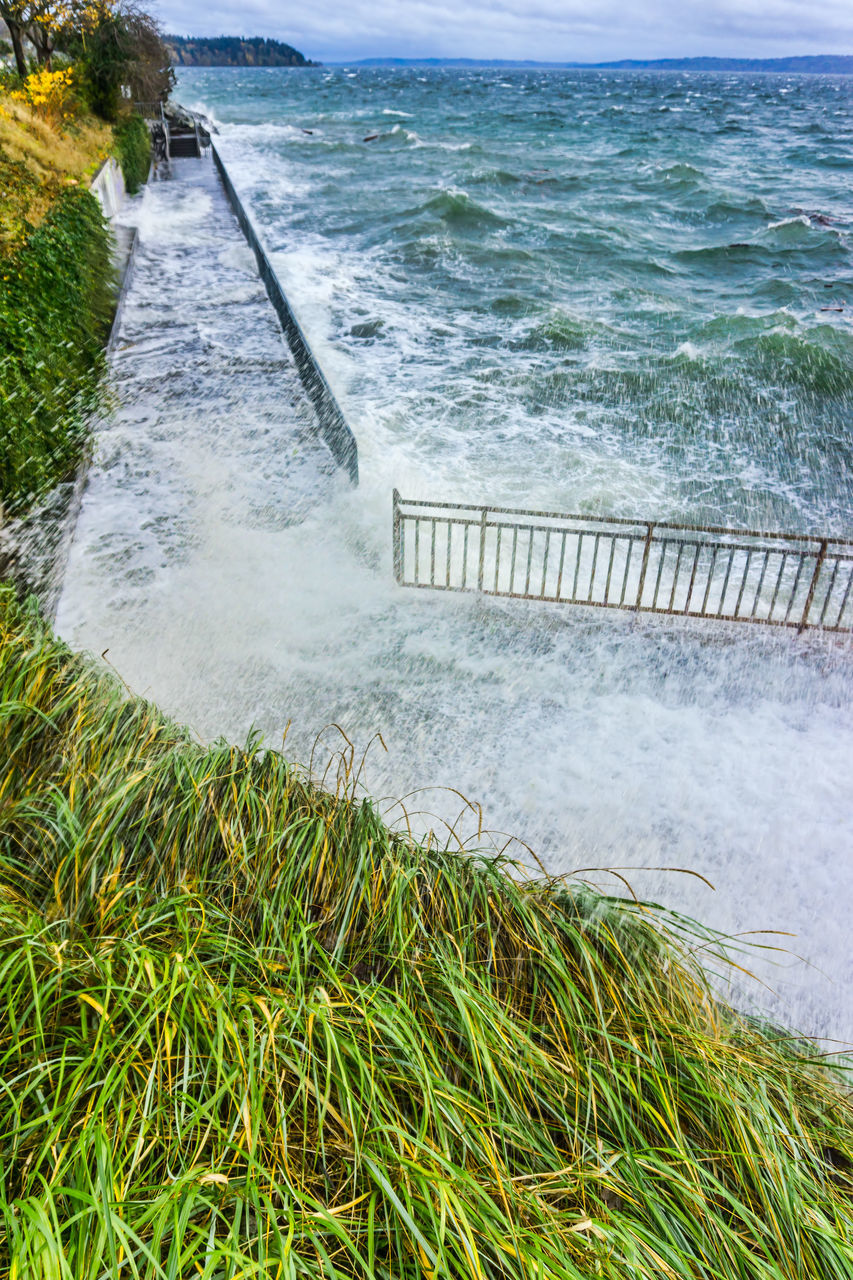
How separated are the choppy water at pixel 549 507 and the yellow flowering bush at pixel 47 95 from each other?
13.3 ft

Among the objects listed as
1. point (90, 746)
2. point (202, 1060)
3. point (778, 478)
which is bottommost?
point (778, 478)

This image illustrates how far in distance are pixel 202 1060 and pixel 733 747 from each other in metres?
6.00

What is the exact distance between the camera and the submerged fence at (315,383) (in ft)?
40.3

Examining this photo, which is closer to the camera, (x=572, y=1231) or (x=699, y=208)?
(x=572, y=1231)

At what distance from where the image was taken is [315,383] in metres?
14.8

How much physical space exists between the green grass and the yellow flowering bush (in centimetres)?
2615

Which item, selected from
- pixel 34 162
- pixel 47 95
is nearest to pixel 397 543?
pixel 34 162

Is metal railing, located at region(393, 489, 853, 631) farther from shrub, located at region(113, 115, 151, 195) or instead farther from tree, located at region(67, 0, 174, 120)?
tree, located at region(67, 0, 174, 120)

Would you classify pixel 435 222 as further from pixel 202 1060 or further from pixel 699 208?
pixel 202 1060

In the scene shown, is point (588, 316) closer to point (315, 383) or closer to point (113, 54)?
point (315, 383)

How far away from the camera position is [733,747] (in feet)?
24.9

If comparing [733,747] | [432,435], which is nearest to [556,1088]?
[733,747]

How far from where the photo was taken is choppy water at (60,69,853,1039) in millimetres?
6820

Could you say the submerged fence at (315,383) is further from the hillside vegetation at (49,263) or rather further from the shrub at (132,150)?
the shrub at (132,150)
